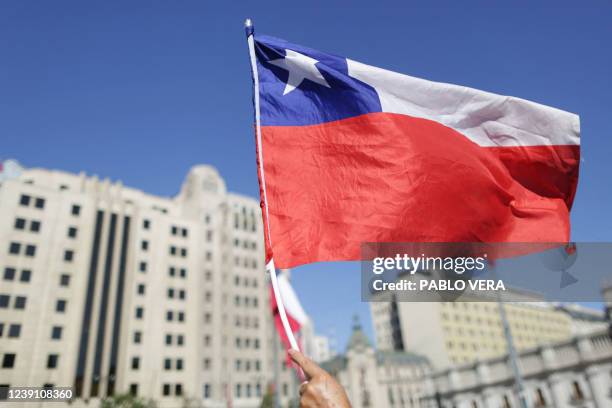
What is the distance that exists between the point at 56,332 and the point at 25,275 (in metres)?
7.50

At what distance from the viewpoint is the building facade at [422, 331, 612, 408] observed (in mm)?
35094

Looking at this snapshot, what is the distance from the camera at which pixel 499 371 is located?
139 ft

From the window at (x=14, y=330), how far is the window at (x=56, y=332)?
11.3ft

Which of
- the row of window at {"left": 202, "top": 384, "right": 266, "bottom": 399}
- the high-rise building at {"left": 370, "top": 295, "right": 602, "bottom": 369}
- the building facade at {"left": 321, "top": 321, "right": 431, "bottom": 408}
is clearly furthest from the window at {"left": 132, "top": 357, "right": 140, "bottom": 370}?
the high-rise building at {"left": 370, "top": 295, "right": 602, "bottom": 369}

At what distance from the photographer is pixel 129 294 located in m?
62.4

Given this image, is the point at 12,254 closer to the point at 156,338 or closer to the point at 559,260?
the point at 156,338

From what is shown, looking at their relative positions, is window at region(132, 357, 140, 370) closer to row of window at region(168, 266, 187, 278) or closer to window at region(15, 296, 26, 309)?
row of window at region(168, 266, 187, 278)

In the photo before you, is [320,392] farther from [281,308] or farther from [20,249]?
[20,249]

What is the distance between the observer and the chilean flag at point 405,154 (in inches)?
301

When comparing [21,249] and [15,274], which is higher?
[21,249]

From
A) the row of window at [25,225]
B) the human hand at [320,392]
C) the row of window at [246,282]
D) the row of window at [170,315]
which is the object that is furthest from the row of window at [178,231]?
the human hand at [320,392]

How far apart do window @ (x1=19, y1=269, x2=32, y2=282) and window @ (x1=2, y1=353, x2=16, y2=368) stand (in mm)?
8300

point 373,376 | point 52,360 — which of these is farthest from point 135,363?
point 373,376

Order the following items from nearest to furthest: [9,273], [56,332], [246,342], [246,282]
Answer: [9,273] → [56,332] → [246,342] → [246,282]
